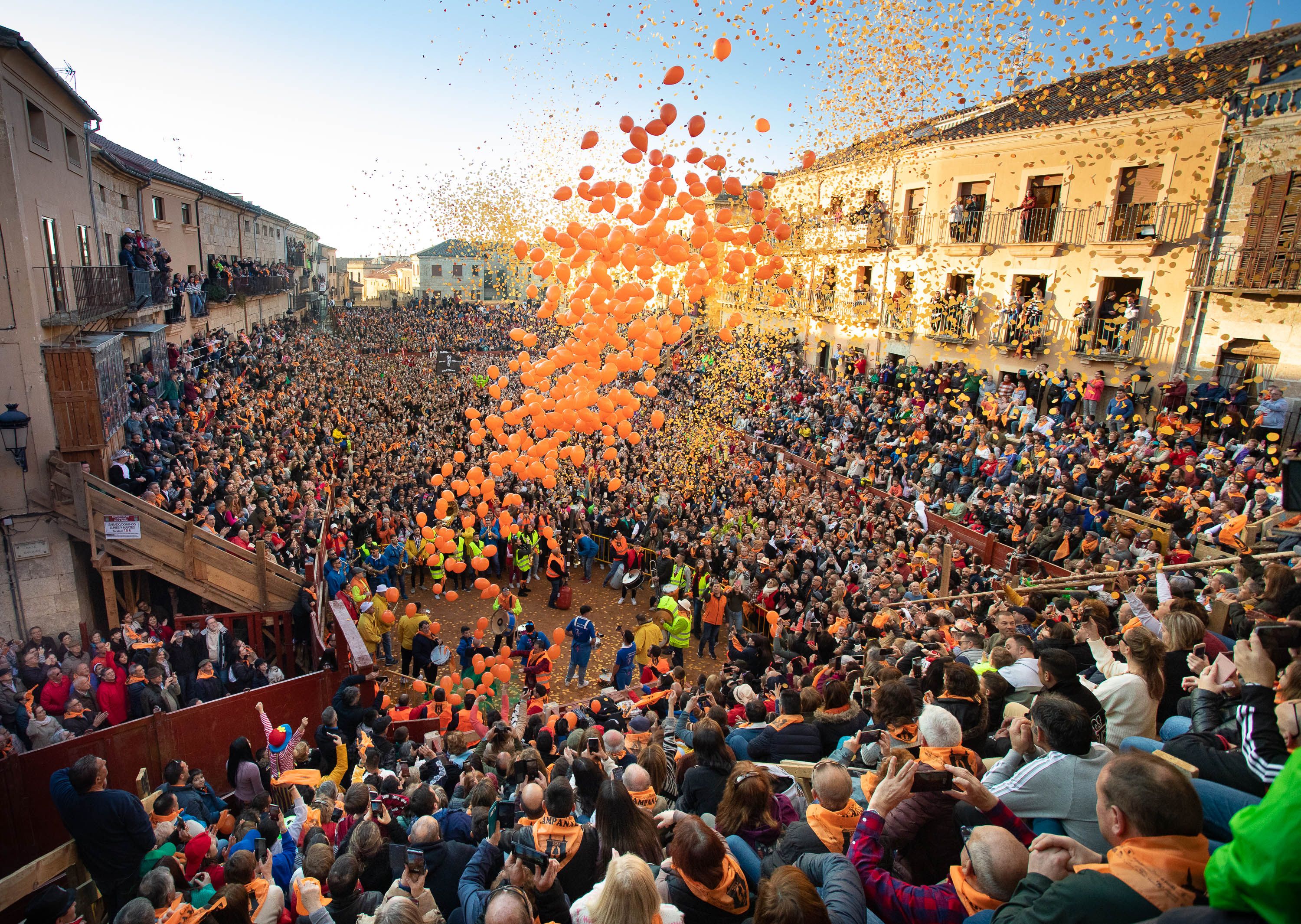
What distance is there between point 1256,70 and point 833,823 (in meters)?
16.4

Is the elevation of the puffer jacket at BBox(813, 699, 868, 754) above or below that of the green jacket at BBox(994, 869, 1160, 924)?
below

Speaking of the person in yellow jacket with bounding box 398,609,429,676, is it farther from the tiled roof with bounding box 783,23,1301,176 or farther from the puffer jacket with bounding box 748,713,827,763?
the tiled roof with bounding box 783,23,1301,176

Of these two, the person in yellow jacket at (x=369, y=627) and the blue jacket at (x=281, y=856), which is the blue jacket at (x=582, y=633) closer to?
the person in yellow jacket at (x=369, y=627)

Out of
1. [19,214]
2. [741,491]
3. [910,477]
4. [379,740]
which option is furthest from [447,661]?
[910,477]

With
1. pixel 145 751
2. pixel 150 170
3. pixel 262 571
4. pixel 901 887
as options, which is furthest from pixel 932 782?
pixel 150 170

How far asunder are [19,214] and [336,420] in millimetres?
8403

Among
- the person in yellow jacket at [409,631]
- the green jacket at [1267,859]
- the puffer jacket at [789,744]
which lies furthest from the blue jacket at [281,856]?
the person in yellow jacket at [409,631]

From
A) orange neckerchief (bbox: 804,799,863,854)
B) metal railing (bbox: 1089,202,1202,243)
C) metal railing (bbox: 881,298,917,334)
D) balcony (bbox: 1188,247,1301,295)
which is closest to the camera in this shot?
orange neckerchief (bbox: 804,799,863,854)

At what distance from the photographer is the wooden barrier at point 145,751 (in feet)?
18.8

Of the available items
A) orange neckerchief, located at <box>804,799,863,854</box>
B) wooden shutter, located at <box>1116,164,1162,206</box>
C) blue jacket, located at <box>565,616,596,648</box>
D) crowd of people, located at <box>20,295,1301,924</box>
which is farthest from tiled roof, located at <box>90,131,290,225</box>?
wooden shutter, located at <box>1116,164,1162,206</box>

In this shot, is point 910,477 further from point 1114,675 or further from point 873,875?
point 873,875

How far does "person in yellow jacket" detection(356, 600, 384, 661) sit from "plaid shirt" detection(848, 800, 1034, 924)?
8.11 m

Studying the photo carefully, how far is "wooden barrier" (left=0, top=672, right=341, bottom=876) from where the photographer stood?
225 inches

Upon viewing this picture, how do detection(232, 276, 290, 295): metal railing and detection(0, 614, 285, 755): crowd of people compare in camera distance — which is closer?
detection(0, 614, 285, 755): crowd of people
